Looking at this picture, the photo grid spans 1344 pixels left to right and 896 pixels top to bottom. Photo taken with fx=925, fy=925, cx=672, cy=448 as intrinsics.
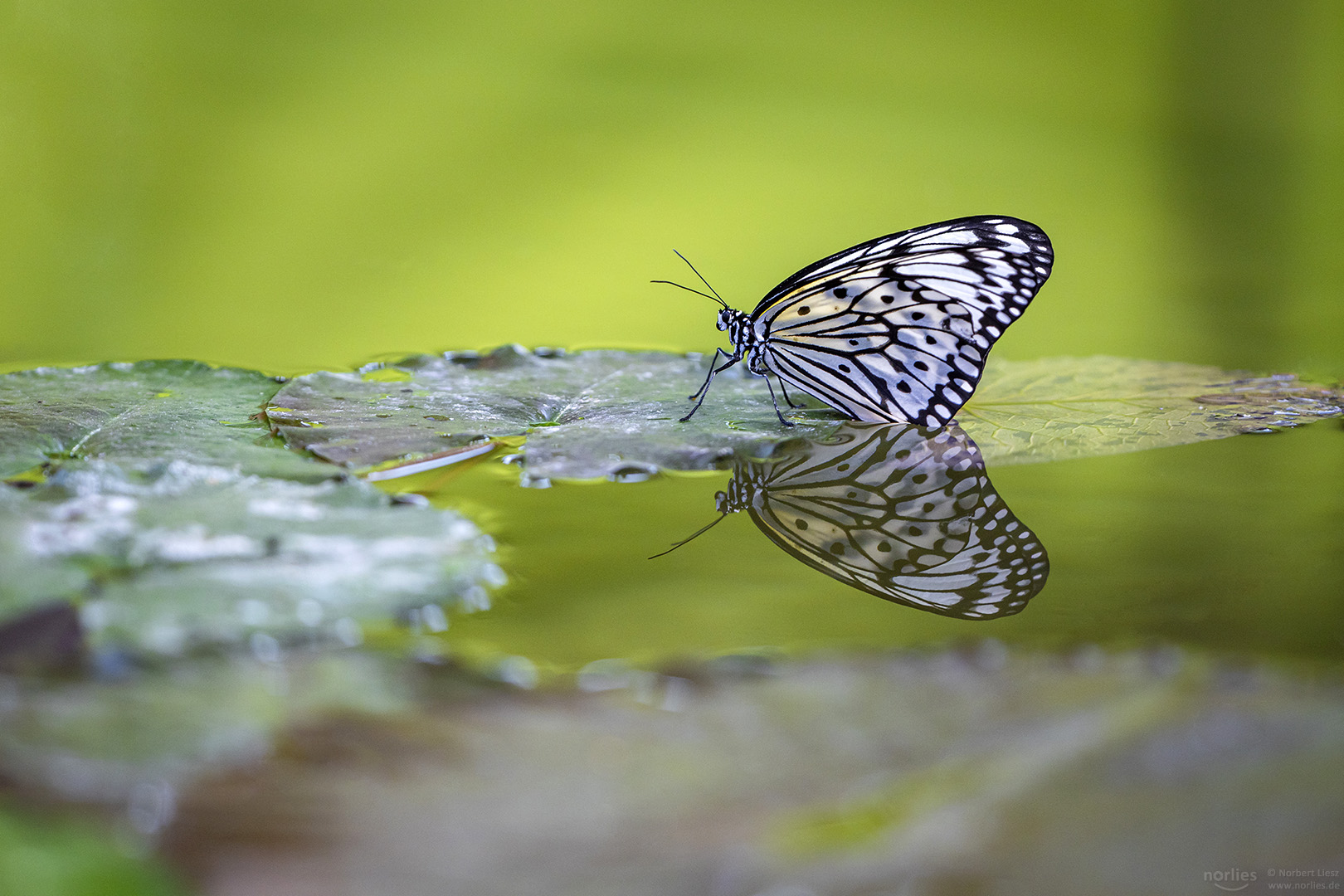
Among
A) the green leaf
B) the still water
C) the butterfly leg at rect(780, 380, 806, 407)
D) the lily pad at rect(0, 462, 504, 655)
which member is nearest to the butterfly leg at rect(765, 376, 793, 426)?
the butterfly leg at rect(780, 380, 806, 407)

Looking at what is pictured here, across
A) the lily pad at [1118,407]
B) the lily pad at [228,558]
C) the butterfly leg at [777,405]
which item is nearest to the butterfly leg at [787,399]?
the butterfly leg at [777,405]

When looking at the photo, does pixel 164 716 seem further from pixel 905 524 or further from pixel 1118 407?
pixel 1118 407

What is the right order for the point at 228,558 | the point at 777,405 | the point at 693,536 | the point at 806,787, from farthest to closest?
the point at 777,405, the point at 693,536, the point at 228,558, the point at 806,787

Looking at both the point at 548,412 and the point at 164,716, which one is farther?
the point at 548,412

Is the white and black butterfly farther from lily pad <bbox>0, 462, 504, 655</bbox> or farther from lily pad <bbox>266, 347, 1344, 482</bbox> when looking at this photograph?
lily pad <bbox>0, 462, 504, 655</bbox>

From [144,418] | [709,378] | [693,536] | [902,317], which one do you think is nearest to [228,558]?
[693,536]

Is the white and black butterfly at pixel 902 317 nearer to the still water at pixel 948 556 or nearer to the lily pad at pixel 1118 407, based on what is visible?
the lily pad at pixel 1118 407

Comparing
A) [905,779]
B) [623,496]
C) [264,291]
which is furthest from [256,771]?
[264,291]
